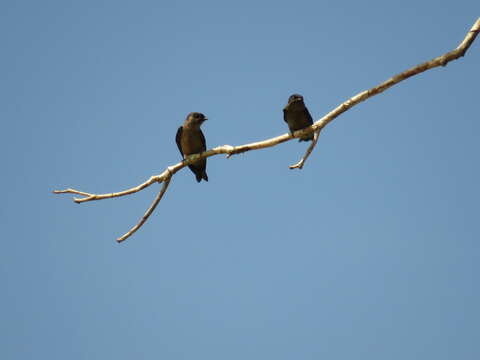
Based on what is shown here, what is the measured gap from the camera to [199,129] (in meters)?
11.4

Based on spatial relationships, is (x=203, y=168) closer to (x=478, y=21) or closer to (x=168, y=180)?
(x=168, y=180)

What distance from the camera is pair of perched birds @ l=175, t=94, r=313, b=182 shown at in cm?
1047

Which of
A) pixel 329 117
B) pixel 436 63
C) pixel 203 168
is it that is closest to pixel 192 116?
pixel 203 168

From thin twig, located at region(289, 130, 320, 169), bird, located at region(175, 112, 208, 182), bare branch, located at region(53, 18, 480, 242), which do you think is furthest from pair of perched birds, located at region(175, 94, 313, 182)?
thin twig, located at region(289, 130, 320, 169)

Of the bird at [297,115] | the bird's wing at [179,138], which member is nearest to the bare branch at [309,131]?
the bird at [297,115]

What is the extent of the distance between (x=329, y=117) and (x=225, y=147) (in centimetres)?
150

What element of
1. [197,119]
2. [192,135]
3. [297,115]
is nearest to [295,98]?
[297,115]

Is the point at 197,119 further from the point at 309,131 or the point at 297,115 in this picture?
the point at 309,131

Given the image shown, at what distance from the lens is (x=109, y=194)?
20.5 feet

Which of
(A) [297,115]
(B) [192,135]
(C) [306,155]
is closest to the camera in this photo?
(C) [306,155]

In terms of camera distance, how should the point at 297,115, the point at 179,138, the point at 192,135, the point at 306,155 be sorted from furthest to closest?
the point at 179,138, the point at 192,135, the point at 297,115, the point at 306,155

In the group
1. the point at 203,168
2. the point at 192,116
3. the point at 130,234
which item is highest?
the point at 192,116

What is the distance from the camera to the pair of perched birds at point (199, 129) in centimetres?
1047

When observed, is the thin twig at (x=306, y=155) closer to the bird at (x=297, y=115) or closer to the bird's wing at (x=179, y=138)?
the bird at (x=297, y=115)
